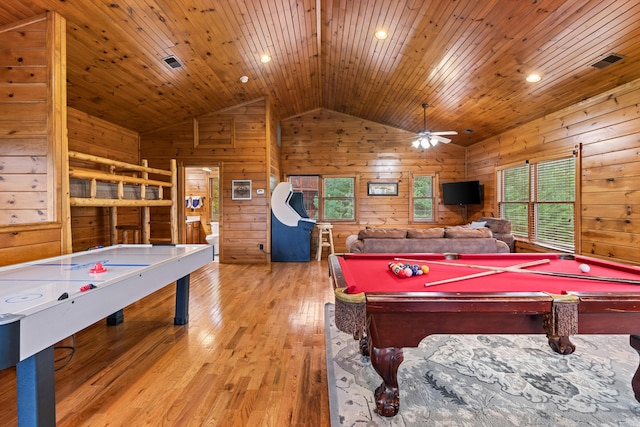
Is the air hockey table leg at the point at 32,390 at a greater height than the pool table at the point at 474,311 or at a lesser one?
lesser

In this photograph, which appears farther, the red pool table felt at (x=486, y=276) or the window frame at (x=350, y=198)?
the window frame at (x=350, y=198)

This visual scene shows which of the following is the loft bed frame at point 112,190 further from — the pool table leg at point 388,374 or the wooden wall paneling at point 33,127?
the pool table leg at point 388,374

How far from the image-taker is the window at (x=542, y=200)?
4.59m

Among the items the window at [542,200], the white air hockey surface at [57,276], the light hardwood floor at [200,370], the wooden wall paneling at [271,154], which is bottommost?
the light hardwood floor at [200,370]

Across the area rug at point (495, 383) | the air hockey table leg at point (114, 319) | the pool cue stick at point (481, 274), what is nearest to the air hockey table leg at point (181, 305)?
the air hockey table leg at point (114, 319)

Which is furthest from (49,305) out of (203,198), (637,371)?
(203,198)

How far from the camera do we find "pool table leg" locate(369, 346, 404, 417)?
1.60m

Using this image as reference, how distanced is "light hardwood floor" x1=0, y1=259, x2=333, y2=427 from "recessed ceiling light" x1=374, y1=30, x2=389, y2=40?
3304 mm

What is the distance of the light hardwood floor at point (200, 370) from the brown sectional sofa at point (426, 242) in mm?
984

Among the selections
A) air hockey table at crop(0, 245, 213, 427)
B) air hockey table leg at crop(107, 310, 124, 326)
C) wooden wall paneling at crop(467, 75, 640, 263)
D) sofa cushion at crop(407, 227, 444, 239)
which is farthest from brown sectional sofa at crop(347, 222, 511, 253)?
air hockey table leg at crop(107, 310, 124, 326)

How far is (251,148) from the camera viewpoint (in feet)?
20.2

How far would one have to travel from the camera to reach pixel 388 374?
1.63 metres

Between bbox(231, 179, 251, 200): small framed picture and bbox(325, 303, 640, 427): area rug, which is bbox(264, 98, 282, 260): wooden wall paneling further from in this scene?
bbox(325, 303, 640, 427): area rug

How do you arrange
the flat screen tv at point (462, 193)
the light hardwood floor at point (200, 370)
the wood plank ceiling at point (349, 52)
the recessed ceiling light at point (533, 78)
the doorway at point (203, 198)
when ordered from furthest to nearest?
the doorway at point (203, 198)
the flat screen tv at point (462, 193)
the recessed ceiling light at point (533, 78)
the wood plank ceiling at point (349, 52)
the light hardwood floor at point (200, 370)
